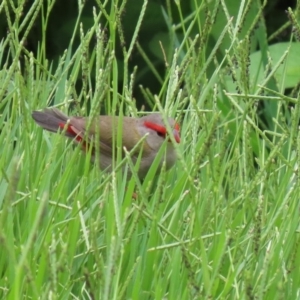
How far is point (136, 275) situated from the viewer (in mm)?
1028

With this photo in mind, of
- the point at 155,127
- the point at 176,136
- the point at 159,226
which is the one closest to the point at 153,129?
the point at 155,127

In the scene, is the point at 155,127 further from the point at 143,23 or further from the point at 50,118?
the point at 143,23

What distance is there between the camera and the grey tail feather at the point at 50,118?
143cm

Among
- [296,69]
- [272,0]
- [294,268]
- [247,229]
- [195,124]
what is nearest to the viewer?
[294,268]

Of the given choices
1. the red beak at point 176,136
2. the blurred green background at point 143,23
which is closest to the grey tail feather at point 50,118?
the red beak at point 176,136

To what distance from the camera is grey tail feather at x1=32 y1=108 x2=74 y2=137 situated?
4.70 ft

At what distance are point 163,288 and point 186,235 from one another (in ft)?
0.57

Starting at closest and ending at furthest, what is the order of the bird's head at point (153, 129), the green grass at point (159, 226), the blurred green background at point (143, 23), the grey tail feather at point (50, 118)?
the green grass at point (159, 226) → the grey tail feather at point (50, 118) → the bird's head at point (153, 129) → the blurred green background at point (143, 23)

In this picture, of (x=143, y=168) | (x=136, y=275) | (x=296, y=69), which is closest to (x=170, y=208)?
(x=136, y=275)

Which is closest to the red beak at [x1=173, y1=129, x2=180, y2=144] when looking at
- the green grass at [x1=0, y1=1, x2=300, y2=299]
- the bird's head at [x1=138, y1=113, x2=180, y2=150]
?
the green grass at [x1=0, y1=1, x2=300, y2=299]

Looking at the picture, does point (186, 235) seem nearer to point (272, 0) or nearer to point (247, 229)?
point (247, 229)

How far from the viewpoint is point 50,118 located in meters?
1.52

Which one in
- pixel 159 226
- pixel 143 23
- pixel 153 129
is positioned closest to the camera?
pixel 159 226

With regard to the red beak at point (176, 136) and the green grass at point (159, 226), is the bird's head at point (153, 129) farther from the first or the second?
the green grass at point (159, 226)
